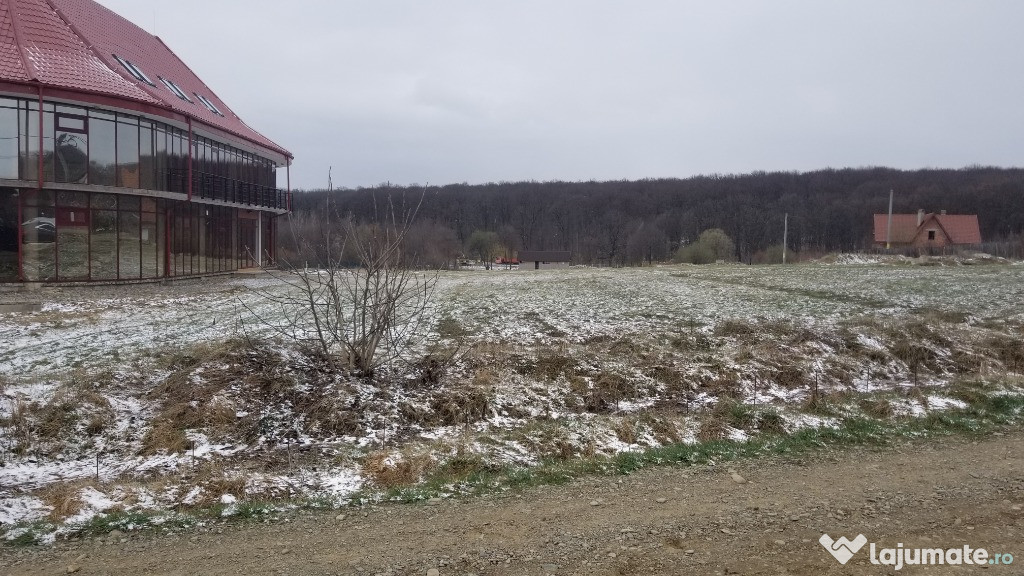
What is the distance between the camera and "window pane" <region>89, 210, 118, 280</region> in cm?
2095

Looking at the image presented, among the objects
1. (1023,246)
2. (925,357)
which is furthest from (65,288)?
(1023,246)

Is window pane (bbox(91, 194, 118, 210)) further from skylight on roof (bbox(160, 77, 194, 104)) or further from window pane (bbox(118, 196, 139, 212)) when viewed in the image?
skylight on roof (bbox(160, 77, 194, 104))

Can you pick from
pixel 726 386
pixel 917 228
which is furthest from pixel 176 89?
pixel 917 228

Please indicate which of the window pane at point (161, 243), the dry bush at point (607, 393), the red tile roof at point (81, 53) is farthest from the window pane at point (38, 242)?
the dry bush at point (607, 393)

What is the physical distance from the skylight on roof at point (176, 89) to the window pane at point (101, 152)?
→ 6.80m

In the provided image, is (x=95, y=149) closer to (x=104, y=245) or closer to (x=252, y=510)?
(x=104, y=245)

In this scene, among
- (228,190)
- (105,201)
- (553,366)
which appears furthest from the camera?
(228,190)

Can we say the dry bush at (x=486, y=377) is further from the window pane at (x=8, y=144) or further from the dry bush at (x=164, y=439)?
the window pane at (x=8, y=144)

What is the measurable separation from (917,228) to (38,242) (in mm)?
78169

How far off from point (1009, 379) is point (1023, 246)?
213 ft

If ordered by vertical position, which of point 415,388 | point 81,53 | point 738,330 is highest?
point 81,53

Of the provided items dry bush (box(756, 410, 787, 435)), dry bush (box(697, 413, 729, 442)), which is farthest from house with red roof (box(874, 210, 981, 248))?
dry bush (box(697, 413, 729, 442))

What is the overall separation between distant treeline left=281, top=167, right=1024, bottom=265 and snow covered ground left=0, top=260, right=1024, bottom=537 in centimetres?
6947

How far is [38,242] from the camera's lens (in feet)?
65.7
